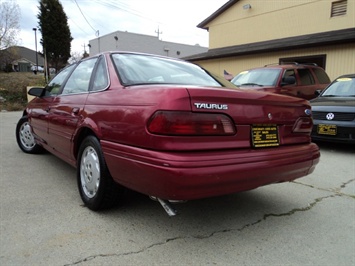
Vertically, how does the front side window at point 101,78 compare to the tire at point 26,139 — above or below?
above

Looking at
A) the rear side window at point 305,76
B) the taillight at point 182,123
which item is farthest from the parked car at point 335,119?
the taillight at point 182,123

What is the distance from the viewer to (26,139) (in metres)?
5.22

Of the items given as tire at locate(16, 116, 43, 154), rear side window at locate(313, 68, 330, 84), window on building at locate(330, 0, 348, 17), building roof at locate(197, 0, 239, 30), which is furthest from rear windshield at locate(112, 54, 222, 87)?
building roof at locate(197, 0, 239, 30)

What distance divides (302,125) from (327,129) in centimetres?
349

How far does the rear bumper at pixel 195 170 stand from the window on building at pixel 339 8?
46.4ft

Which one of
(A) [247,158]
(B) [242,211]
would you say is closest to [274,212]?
(B) [242,211]

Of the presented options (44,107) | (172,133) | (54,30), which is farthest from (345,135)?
(54,30)

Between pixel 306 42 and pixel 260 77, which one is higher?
pixel 306 42

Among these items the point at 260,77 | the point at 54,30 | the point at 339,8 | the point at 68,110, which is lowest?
the point at 68,110

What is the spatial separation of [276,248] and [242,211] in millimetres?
677

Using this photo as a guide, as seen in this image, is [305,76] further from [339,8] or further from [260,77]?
[339,8]

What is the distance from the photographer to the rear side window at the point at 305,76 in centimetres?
841

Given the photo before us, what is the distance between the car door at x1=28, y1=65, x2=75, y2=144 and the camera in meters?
4.03

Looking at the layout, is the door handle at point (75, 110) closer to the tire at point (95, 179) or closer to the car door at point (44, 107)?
the tire at point (95, 179)
